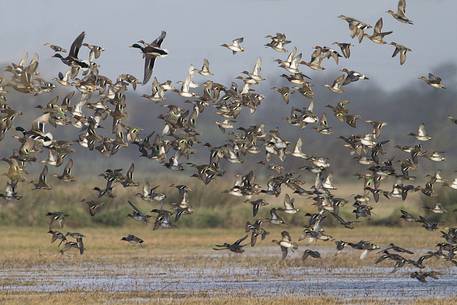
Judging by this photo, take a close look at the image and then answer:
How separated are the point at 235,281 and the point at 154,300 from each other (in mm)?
4290

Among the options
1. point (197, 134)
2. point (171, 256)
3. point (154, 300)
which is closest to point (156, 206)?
→ point (171, 256)

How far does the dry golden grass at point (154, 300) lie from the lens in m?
23.5

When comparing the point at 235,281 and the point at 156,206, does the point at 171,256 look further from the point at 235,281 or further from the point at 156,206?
the point at 156,206

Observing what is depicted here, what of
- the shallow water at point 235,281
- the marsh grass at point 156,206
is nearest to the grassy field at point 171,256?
the shallow water at point 235,281

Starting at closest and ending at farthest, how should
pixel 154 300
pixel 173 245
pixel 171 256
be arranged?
1. pixel 154 300
2. pixel 171 256
3. pixel 173 245

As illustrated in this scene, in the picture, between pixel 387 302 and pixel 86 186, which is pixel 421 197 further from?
pixel 387 302

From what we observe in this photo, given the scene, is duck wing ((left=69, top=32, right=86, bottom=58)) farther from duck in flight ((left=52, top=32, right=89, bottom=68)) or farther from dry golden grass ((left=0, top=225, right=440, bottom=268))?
dry golden grass ((left=0, top=225, right=440, bottom=268))

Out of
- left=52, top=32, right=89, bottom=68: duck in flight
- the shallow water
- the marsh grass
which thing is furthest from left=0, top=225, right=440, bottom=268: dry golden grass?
left=52, top=32, right=89, bottom=68: duck in flight

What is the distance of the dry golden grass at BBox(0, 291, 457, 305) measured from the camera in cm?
2355

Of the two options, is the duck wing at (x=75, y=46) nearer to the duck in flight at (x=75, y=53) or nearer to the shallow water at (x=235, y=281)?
the duck in flight at (x=75, y=53)

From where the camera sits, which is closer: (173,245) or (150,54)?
(150,54)

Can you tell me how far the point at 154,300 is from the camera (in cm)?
2406

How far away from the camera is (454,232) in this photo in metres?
27.2

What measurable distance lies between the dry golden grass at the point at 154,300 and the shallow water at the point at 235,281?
802mm
